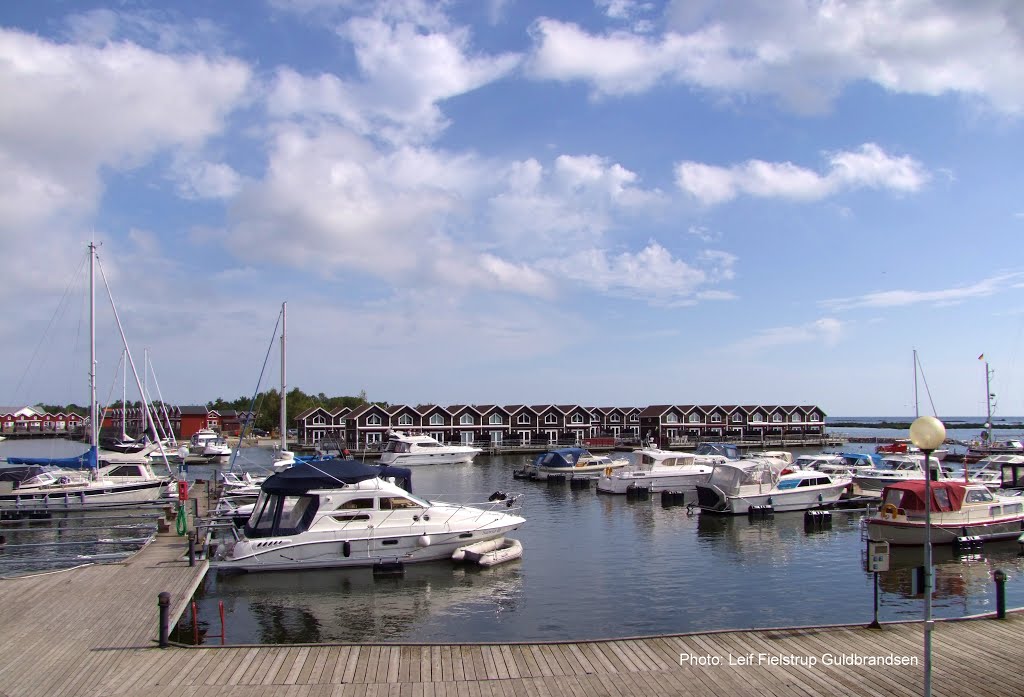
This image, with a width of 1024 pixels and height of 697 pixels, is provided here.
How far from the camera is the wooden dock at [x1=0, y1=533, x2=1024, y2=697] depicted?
1141 cm

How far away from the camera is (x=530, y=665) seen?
40.5 feet

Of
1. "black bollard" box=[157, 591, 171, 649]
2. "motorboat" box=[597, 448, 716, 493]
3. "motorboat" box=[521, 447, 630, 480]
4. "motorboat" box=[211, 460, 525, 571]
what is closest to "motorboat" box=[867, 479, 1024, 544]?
"motorboat" box=[211, 460, 525, 571]

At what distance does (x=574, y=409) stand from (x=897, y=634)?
310ft

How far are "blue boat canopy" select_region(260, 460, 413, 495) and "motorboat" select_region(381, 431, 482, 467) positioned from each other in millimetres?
52598

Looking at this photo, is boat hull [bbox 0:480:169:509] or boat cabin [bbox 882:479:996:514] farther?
boat hull [bbox 0:480:169:509]

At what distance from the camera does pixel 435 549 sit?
25547 millimetres

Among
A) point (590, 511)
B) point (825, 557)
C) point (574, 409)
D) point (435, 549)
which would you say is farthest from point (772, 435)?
point (435, 549)

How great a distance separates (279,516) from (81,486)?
2196cm

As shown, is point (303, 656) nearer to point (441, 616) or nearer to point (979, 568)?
point (441, 616)

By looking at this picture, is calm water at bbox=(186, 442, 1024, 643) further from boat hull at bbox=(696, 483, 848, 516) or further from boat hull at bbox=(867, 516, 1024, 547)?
boat hull at bbox=(696, 483, 848, 516)

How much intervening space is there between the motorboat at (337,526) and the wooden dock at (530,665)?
29.5 feet

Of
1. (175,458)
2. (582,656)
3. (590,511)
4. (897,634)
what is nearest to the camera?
(582,656)

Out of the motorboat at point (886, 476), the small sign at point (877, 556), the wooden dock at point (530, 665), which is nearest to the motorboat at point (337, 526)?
the wooden dock at point (530, 665)

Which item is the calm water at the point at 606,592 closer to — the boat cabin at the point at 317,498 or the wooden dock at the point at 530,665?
the boat cabin at the point at 317,498
